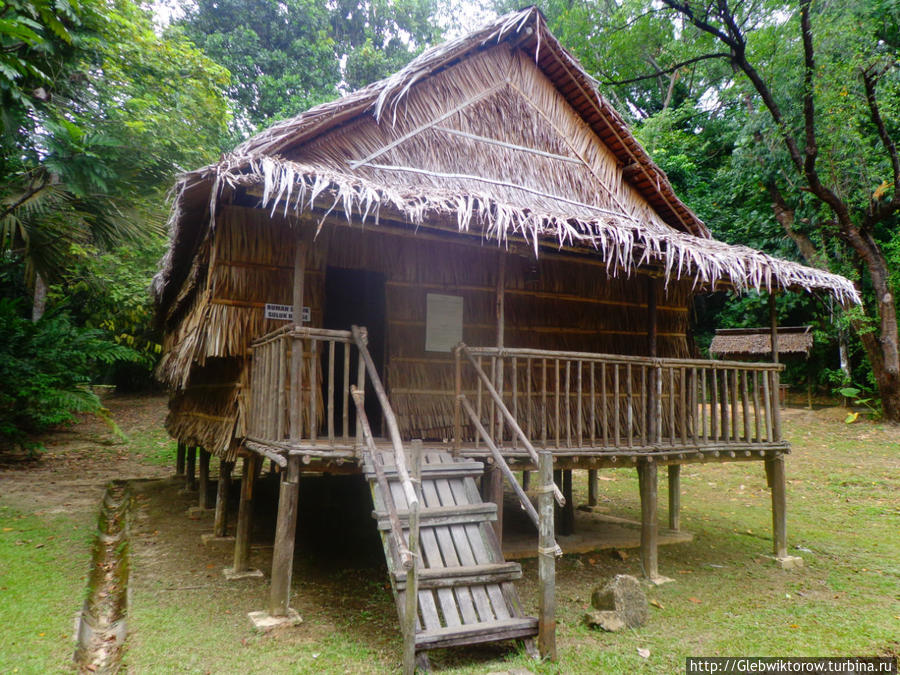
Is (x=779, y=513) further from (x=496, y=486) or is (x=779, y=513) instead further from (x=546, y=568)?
(x=546, y=568)

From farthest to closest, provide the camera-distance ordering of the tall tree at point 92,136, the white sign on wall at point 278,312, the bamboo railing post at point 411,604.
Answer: the tall tree at point 92,136
the white sign on wall at point 278,312
the bamboo railing post at point 411,604

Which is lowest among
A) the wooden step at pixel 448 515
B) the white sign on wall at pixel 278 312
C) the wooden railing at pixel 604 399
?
the wooden step at pixel 448 515

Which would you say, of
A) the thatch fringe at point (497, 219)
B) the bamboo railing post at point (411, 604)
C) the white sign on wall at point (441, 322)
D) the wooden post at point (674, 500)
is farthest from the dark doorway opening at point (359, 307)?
the wooden post at point (674, 500)

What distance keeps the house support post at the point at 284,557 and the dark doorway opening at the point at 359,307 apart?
9.98ft

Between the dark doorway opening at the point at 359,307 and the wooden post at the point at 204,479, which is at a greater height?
the dark doorway opening at the point at 359,307

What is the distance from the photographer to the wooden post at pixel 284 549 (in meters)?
4.97

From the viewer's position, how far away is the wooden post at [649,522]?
656cm

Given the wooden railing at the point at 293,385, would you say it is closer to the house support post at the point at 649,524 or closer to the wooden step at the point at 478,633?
the wooden step at the point at 478,633

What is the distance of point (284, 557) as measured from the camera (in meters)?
5.00

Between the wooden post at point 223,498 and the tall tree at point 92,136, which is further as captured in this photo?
the tall tree at point 92,136

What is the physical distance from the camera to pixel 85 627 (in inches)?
192

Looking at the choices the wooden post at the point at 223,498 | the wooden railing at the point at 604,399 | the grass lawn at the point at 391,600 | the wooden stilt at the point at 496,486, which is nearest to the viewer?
the grass lawn at the point at 391,600

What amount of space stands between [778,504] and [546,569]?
192 inches

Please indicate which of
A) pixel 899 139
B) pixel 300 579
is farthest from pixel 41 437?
pixel 899 139
